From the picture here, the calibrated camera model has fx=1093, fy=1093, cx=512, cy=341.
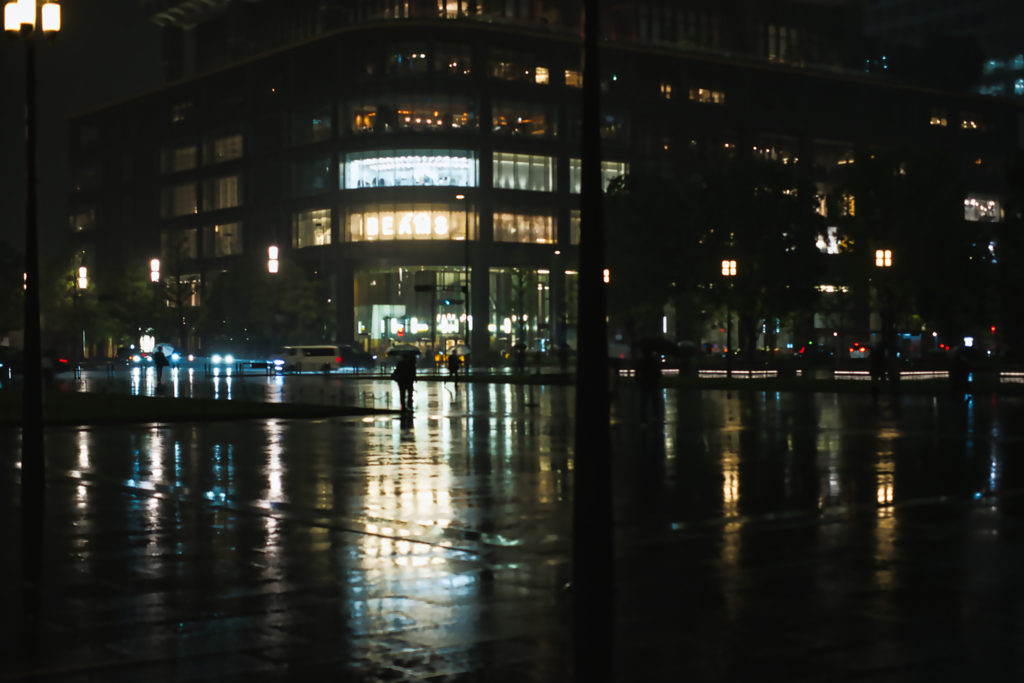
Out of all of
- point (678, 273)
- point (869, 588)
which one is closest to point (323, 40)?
point (678, 273)

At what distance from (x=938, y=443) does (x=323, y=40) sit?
91.7 m

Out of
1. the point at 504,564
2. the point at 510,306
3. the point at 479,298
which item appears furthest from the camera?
the point at 510,306

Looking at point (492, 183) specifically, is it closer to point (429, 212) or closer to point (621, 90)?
point (429, 212)

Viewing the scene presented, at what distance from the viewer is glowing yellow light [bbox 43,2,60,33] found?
48.2 ft

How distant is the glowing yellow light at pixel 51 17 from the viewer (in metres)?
14.7

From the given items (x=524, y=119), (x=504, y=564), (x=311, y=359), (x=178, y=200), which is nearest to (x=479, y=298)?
(x=524, y=119)

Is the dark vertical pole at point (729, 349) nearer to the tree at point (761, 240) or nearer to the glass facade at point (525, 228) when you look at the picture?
the tree at point (761, 240)

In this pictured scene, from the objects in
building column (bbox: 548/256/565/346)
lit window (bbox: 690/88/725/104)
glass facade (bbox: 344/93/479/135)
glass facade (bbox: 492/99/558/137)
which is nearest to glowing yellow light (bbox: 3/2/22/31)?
glass facade (bbox: 344/93/479/135)

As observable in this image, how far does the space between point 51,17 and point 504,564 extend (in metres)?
10.3

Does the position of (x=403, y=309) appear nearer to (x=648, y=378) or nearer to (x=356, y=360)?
(x=356, y=360)

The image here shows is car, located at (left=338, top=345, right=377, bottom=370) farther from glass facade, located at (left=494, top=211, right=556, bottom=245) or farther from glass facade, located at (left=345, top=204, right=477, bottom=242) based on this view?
glass facade, located at (left=494, top=211, right=556, bottom=245)

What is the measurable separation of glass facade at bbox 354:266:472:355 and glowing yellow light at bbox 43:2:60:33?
3467 inches

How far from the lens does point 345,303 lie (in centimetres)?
10494

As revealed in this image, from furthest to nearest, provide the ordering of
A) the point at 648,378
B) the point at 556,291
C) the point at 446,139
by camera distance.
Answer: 1. the point at 556,291
2. the point at 446,139
3. the point at 648,378
